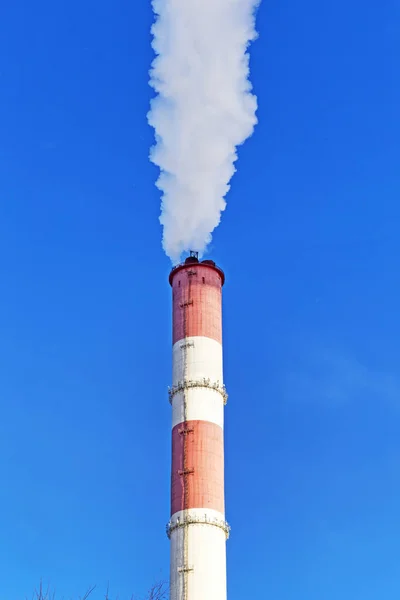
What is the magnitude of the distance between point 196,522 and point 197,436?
489 centimetres

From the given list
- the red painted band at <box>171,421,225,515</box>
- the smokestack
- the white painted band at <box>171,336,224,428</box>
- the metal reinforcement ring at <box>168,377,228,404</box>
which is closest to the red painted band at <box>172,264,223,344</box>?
the smokestack

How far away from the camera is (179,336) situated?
55.5 meters

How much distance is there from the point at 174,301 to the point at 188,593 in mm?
17637

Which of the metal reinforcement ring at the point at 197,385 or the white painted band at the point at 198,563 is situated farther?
the metal reinforcement ring at the point at 197,385

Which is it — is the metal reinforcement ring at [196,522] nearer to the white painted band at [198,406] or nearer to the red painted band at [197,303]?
the white painted band at [198,406]

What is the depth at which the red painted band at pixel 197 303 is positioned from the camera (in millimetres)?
55312

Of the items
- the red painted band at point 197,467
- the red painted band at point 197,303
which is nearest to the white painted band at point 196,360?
the red painted band at point 197,303

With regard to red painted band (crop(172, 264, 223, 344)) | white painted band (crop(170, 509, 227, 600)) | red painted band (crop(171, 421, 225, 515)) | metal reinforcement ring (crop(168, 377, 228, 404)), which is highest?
red painted band (crop(172, 264, 223, 344))

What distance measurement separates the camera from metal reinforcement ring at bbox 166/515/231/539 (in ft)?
164

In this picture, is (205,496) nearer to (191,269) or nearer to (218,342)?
(218,342)

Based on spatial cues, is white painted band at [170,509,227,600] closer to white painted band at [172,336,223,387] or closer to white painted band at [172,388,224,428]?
white painted band at [172,388,224,428]

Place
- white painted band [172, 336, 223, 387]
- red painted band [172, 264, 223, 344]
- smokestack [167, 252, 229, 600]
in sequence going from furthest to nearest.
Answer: red painted band [172, 264, 223, 344], white painted band [172, 336, 223, 387], smokestack [167, 252, 229, 600]

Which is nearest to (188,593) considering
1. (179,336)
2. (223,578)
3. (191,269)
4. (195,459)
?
(223,578)

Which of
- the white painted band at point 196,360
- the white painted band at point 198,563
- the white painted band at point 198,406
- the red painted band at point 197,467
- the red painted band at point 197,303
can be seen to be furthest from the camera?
the red painted band at point 197,303
